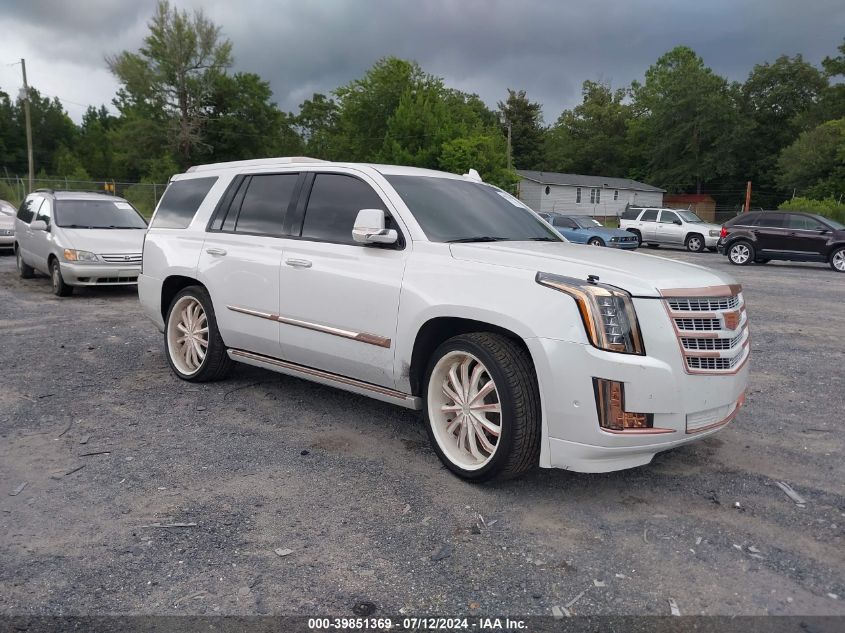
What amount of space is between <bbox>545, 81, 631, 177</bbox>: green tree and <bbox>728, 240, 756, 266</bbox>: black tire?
192ft

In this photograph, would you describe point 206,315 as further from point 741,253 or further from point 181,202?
point 741,253

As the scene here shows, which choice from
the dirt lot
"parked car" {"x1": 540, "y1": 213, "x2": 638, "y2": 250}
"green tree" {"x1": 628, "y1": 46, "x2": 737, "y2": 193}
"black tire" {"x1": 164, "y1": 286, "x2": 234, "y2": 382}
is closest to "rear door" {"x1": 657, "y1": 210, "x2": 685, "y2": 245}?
"parked car" {"x1": 540, "y1": 213, "x2": 638, "y2": 250}

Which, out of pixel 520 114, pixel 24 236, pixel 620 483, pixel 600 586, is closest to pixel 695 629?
pixel 600 586

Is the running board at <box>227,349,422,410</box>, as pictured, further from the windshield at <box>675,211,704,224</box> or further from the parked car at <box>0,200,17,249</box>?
the windshield at <box>675,211,704,224</box>

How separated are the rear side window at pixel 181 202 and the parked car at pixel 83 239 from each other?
5176 millimetres

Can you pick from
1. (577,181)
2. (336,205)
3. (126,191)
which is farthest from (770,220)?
(577,181)

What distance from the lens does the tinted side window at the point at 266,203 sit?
5125 millimetres

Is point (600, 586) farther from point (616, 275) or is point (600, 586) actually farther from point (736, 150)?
point (736, 150)

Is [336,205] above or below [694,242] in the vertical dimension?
above

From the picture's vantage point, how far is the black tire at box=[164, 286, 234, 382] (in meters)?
5.59

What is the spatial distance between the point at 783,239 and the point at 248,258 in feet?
63.4

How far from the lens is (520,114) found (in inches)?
3455

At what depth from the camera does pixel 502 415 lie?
11.7 feet

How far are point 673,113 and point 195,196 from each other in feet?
221
